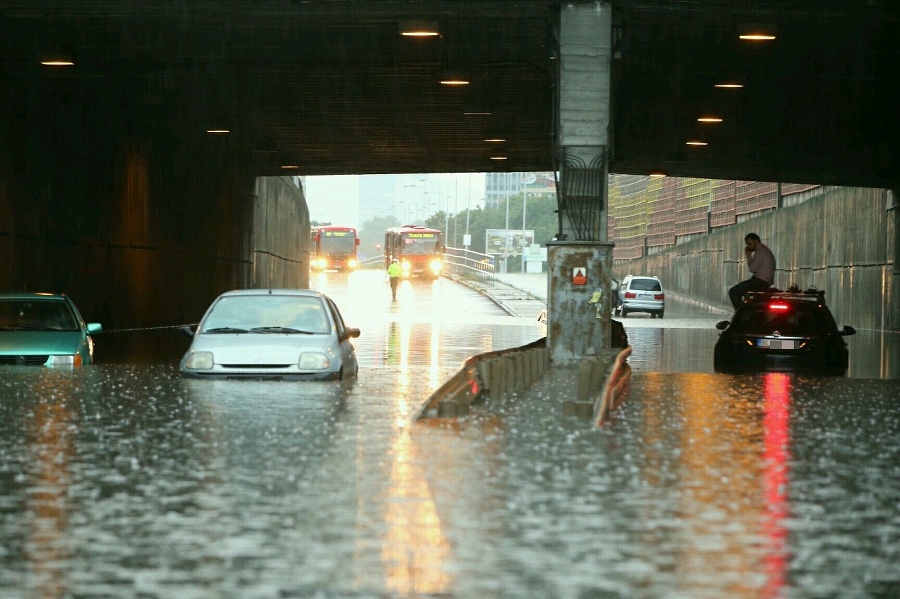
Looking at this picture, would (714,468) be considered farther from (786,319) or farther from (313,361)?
(786,319)

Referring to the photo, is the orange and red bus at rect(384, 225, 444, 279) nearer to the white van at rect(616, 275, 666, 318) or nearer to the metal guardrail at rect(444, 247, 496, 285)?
the metal guardrail at rect(444, 247, 496, 285)

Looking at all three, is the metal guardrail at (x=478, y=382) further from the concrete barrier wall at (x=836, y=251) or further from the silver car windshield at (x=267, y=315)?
the concrete barrier wall at (x=836, y=251)

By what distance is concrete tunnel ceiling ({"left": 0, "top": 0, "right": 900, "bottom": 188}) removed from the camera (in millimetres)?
25172

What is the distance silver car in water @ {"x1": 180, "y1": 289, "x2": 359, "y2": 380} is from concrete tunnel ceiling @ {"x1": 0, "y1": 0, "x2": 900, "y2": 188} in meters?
6.67

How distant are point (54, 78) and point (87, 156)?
142 inches

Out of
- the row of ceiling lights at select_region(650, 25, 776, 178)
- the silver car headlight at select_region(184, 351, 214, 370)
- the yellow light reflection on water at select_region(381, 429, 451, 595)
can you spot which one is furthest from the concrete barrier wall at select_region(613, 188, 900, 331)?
the yellow light reflection on water at select_region(381, 429, 451, 595)

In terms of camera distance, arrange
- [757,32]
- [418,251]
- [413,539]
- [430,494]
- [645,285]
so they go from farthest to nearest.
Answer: [418,251], [645,285], [757,32], [430,494], [413,539]

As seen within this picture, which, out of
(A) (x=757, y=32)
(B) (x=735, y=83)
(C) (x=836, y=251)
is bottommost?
(C) (x=836, y=251)

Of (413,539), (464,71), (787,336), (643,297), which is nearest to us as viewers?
(413,539)

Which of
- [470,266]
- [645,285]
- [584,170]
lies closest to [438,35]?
[584,170]

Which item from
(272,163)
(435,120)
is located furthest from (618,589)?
(272,163)

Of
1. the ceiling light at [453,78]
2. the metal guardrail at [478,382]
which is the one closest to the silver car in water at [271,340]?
the metal guardrail at [478,382]

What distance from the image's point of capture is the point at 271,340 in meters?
18.6

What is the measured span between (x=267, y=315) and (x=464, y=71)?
1339 centimetres
